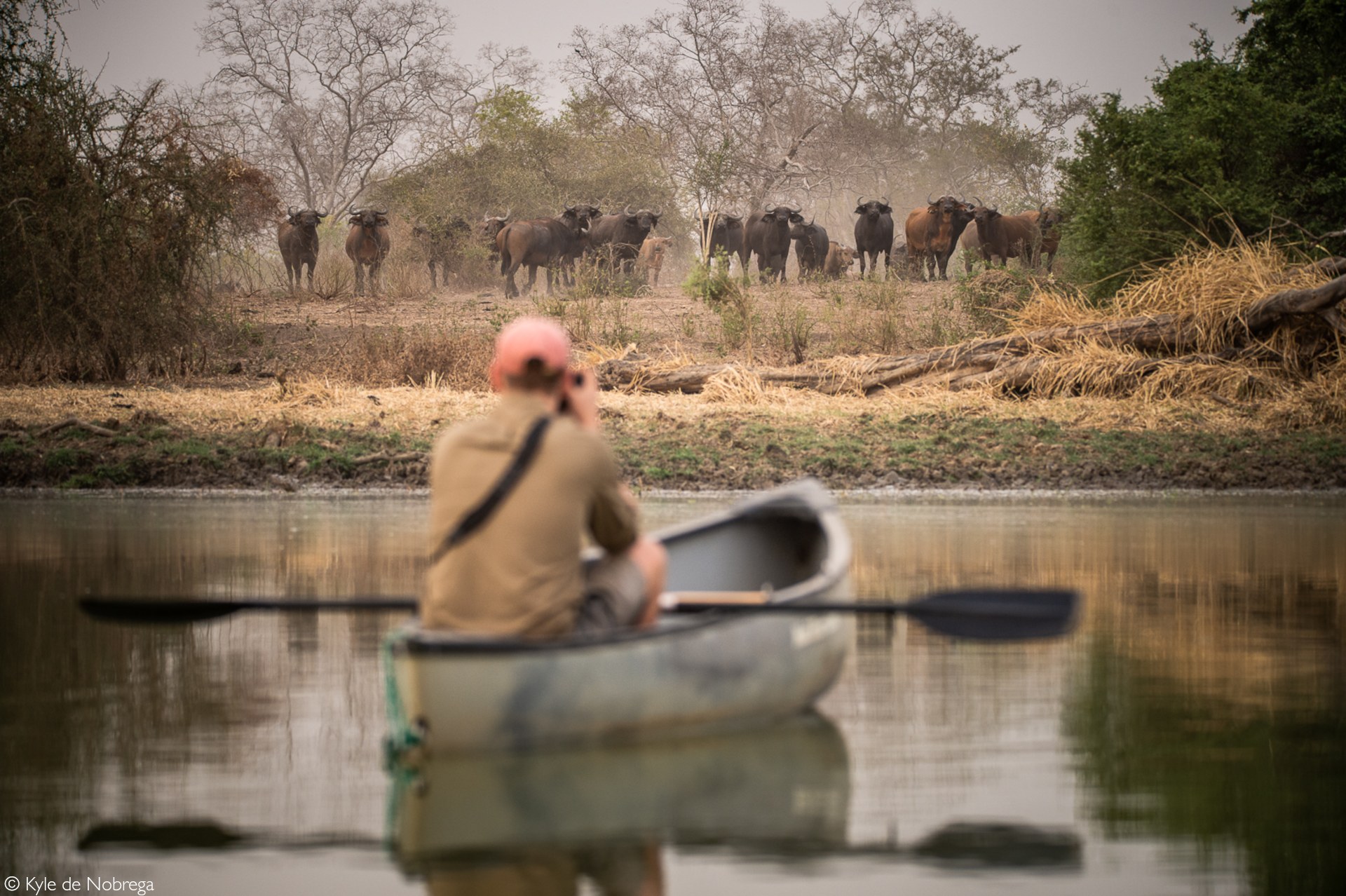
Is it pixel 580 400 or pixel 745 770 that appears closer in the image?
pixel 745 770

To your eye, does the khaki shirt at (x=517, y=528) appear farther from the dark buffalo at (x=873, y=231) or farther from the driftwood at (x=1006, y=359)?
the dark buffalo at (x=873, y=231)

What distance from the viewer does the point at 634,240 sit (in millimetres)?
36062

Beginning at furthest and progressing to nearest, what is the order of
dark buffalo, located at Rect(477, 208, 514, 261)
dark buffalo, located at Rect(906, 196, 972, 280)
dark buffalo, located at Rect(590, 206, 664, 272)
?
dark buffalo, located at Rect(477, 208, 514, 261)
dark buffalo, located at Rect(590, 206, 664, 272)
dark buffalo, located at Rect(906, 196, 972, 280)

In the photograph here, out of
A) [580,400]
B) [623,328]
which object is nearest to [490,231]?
[623,328]

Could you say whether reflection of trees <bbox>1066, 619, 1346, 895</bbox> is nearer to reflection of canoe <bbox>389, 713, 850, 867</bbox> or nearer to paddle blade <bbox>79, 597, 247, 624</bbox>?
reflection of canoe <bbox>389, 713, 850, 867</bbox>

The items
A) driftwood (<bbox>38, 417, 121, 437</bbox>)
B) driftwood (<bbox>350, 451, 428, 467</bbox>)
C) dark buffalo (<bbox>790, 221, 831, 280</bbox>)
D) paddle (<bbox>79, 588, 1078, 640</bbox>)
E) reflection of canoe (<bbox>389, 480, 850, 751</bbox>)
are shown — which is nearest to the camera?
reflection of canoe (<bbox>389, 480, 850, 751</bbox>)

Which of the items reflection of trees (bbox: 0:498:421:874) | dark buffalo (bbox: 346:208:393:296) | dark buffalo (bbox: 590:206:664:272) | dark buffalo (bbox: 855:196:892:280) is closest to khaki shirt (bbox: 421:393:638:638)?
reflection of trees (bbox: 0:498:421:874)

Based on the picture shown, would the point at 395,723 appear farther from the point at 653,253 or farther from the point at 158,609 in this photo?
the point at 653,253

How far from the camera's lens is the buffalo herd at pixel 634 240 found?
32719 mm

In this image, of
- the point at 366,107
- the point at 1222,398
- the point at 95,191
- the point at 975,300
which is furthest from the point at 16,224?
the point at 366,107

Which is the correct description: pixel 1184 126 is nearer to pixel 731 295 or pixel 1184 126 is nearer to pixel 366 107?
pixel 731 295

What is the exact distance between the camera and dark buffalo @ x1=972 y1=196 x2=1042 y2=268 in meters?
34.0

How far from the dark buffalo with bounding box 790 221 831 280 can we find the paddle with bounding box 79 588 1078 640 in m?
29.1

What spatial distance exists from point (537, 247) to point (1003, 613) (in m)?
28.8
